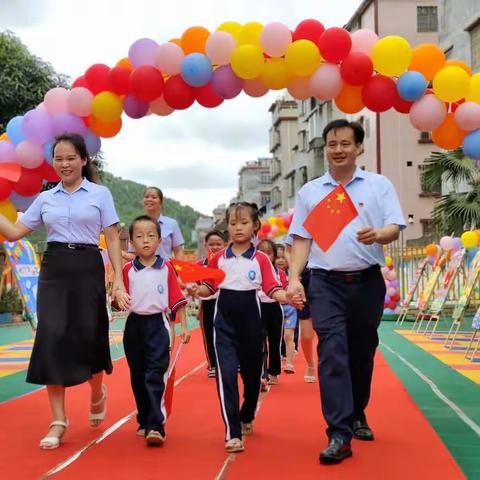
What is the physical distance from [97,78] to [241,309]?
135 inches

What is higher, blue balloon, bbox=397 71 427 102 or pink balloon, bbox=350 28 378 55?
pink balloon, bbox=350 28 378 55

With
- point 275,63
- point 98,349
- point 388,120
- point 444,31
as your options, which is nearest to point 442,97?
point 275,63

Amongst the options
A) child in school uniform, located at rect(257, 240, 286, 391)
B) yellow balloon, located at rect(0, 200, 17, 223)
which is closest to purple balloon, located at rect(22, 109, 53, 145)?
yellow balloon, located at rect(0, 200, 17, 223)

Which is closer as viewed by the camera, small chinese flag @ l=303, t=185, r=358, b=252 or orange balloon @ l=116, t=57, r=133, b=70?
small chinese flag @ l=303, t=185, r=358, b=252

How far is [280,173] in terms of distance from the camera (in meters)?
61.9

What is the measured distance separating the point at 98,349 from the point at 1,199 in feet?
9.28

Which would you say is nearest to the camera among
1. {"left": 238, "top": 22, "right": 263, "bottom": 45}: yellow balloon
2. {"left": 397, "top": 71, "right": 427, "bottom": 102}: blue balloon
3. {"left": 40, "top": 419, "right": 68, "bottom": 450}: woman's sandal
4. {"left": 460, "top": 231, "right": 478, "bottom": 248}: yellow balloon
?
{"left": 40, "top": 419, "right": 68, "bottom": 450}: woman's sandal

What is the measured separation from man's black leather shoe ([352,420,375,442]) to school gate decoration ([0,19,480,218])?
10.2 ft

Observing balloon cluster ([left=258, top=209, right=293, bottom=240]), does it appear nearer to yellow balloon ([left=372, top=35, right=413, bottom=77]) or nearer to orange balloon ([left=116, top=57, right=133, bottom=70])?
orange balloon ([left=116, top=57, right=133, bottom=70])

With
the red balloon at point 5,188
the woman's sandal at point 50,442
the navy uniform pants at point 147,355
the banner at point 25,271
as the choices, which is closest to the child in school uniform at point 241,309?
the navy uniform pants at point 147,355

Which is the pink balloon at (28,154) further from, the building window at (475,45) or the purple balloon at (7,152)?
the building window at (475,45)

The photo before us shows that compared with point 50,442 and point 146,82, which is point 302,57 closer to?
point 146,82

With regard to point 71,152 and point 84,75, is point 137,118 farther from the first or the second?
point 71,152

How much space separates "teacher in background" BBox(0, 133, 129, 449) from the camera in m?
5.44
